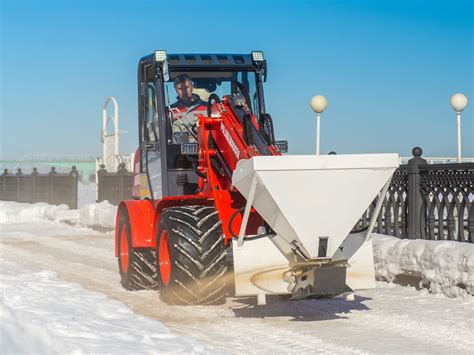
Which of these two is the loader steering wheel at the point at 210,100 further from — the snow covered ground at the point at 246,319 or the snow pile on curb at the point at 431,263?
the snow pile on curb at the point at 431,263

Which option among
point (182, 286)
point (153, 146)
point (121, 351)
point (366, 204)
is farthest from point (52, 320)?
point (153, 146)

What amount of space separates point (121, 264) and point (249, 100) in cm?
277

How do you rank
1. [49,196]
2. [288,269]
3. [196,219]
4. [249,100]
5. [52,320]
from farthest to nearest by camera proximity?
[49,196] → [249,100] → [196,219] → [288,269] → [52,320]

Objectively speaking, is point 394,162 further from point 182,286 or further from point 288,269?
point 182,286

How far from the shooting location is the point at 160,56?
36.8 feet

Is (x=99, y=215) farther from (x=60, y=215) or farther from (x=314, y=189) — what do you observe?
(x=314, y=189)

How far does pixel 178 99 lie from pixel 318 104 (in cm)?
1058

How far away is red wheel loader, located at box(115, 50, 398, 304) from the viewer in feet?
27.7

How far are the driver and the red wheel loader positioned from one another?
0.05ft

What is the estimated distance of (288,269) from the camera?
356 inches

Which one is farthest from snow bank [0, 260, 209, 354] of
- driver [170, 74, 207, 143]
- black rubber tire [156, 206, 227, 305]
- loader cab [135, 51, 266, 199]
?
driver [170, 74, 207, 143]

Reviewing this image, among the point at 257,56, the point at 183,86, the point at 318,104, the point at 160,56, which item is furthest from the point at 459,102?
the point at 160,56

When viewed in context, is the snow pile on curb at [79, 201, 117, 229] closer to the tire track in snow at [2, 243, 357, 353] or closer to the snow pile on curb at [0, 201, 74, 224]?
the snow pile on curb at [0, 201, 74, 224]

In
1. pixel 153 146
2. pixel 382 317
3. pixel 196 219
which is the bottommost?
pixel 382 317
